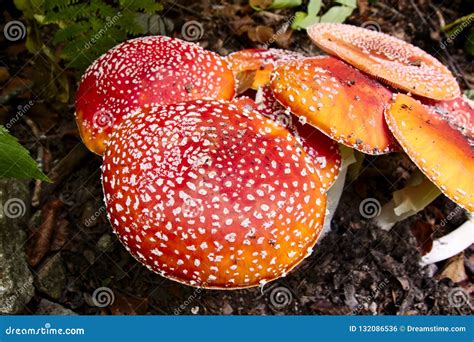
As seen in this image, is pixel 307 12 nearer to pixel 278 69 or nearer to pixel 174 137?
pixel 278 69

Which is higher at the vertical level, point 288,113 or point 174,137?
point 174,137

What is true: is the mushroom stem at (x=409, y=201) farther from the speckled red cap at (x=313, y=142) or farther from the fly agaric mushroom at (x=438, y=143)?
the speckled red cap at (x=313, y=142)

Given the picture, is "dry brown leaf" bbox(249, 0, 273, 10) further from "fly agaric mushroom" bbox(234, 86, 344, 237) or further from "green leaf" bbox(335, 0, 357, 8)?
"fly agaric mushroom" bbox(234, 86, 344, 237)

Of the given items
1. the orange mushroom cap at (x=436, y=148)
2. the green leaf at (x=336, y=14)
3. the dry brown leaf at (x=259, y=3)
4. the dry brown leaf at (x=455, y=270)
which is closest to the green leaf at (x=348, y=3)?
the green leaf at (x=336, y=14)

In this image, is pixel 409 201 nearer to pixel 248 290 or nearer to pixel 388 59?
pixel 388 59

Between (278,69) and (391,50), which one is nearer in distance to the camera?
(278,69)

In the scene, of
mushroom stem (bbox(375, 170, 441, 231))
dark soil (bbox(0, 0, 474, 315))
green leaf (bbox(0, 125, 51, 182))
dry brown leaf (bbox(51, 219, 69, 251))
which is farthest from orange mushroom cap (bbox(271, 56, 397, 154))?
dry brown leaf (bbox(51, 219, 69, 251))

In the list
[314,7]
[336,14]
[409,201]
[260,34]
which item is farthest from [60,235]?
[336,14]
